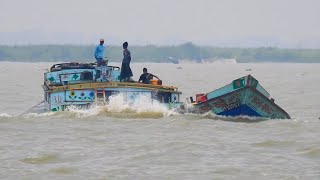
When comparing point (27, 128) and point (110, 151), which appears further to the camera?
point (27, 128)

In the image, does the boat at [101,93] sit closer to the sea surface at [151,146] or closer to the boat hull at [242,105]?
the sea surface at [151,146]

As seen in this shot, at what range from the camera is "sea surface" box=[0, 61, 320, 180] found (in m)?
16.6

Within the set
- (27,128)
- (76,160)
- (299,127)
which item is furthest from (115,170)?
(299,127)

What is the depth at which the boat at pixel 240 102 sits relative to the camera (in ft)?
84.6

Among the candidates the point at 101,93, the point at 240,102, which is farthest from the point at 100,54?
the point at 240,102

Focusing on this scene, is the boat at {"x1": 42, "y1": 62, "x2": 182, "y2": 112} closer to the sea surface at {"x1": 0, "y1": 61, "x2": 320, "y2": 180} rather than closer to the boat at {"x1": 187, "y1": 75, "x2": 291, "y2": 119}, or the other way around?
the sea surface at {"x1": 0, "y1": 61, "x2": 320, "y2": 180}

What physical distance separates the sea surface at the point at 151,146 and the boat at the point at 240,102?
1.17ft

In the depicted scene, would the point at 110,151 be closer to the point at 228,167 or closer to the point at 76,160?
the point at 76,160

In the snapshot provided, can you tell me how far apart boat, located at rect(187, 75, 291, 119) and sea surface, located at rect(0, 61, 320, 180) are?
356mm

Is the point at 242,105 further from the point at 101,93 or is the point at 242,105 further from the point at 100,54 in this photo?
the point at 100,54

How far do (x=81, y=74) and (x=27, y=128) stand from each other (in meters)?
6.02

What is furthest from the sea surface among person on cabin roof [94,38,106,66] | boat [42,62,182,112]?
person on cabin roof [94,38,106,66]

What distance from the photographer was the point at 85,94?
27.4 m

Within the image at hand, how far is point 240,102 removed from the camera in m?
26.0
